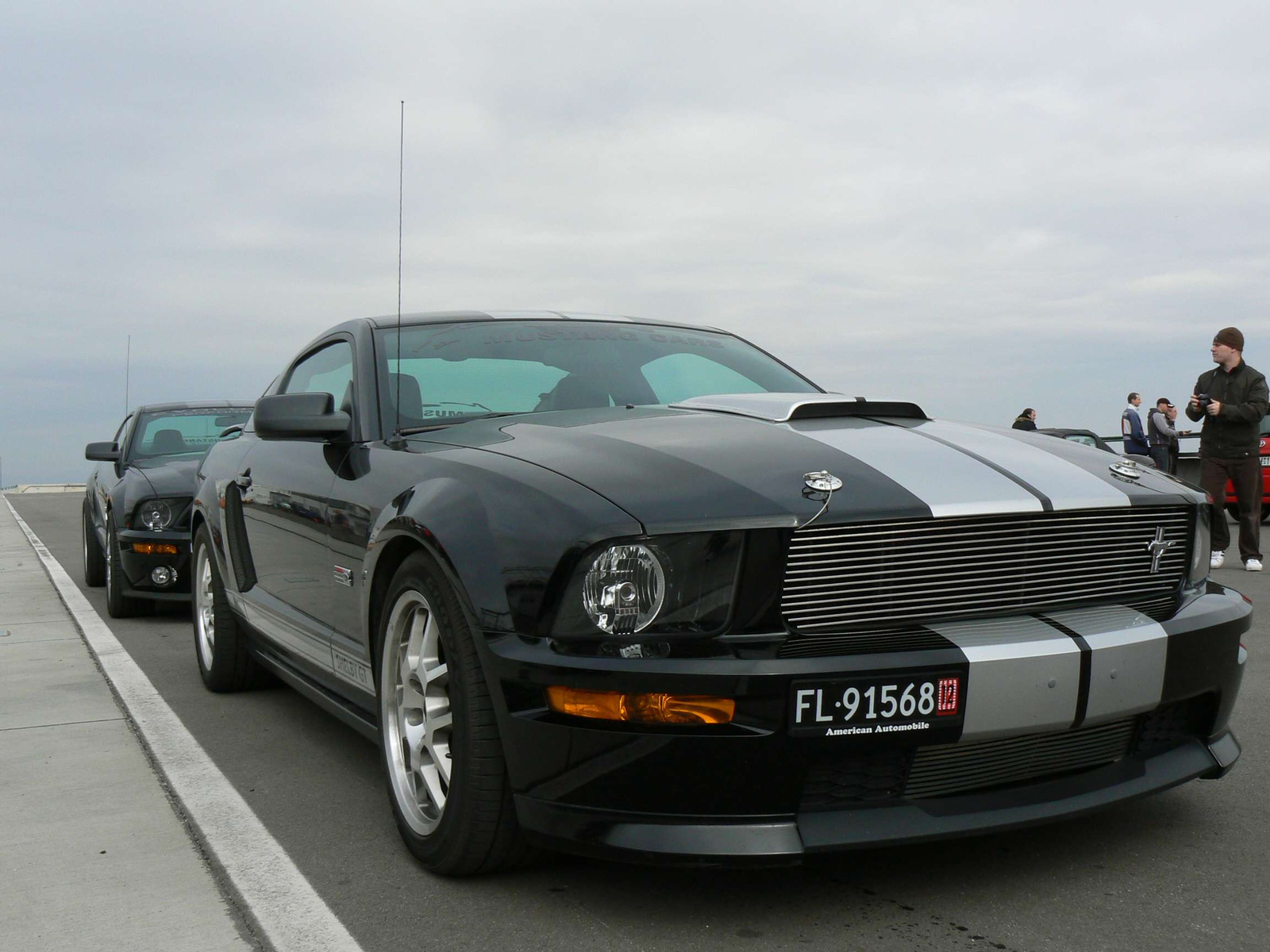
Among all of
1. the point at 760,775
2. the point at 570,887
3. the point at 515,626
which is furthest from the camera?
the point at 570,887

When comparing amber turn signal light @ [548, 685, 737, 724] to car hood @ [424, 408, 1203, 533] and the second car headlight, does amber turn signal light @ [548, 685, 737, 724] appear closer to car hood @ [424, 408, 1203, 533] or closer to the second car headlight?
the second car headlight

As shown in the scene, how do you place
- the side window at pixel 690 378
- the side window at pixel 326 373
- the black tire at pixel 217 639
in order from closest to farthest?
the side window at pixel 690 378 → the side window at pixel 326 373 → the black tire at pixel 217 639

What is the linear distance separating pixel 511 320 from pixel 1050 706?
232 centimetres

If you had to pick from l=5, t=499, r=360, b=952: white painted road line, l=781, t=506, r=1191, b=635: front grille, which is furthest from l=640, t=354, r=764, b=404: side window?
l=5, t=499, r=360, b=952: white painted road line

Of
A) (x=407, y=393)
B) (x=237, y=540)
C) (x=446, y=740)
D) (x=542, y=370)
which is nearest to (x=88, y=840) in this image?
(x=446, y=740)

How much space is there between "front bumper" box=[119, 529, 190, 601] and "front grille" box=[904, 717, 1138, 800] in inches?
237

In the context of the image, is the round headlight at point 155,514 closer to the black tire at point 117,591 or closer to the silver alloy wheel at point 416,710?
the black tire at point 117,591

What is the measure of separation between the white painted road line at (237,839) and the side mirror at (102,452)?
346 cm

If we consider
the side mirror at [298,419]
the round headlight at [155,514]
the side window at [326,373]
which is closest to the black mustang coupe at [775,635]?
the side mirror at [298,419]

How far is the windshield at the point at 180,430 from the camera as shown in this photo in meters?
8.81

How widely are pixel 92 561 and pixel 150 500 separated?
2213 millimetres

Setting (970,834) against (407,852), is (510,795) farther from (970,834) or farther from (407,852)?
(970,834)

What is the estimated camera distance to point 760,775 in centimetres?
→ 238

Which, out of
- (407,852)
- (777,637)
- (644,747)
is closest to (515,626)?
(644,747)
